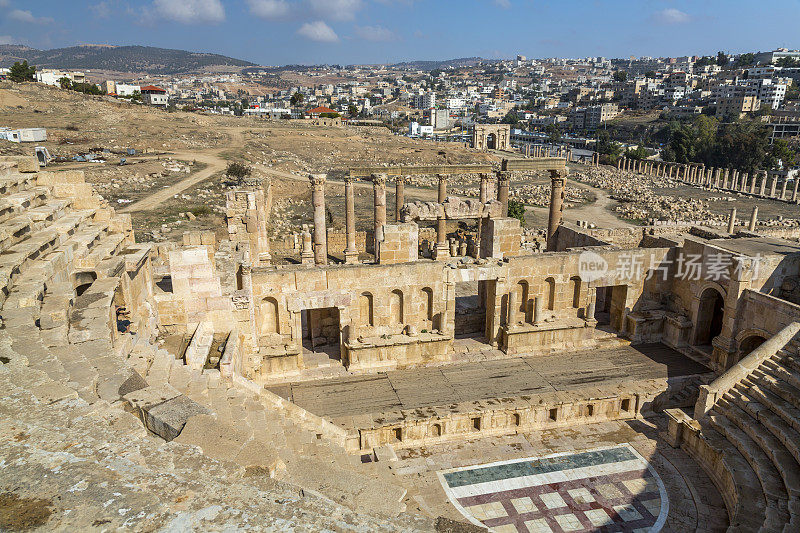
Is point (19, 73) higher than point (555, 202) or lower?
higher

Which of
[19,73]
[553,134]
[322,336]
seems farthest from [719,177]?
[19,73]

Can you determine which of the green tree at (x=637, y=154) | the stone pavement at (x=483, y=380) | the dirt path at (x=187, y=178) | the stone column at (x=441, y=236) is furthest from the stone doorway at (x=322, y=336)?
the green tree at (x=637, y=154)

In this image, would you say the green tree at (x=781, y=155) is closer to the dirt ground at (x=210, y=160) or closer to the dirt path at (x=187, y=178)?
the dirt ground at (x=210, y=160)

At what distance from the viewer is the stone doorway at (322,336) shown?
16.6 meters

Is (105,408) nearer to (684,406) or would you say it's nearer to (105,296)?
(105,296)

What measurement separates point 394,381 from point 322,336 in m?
3.22

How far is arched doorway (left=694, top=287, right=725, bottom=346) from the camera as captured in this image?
17.7 metres

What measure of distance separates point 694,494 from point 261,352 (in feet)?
37.4

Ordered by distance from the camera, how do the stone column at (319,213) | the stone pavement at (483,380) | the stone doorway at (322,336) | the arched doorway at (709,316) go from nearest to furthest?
the stone pavement at (483,380)
the stone doorway at (322,336)
the arched doorway at (709,316)
the stone column at (319,213)

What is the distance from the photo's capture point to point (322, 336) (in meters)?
17.3

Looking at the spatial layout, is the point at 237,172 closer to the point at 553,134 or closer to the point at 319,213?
the point at 319,213

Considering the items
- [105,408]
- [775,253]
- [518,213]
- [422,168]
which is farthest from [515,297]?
[518,213]

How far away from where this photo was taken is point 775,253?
54.7 feet

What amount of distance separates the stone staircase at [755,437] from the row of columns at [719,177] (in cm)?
5335
